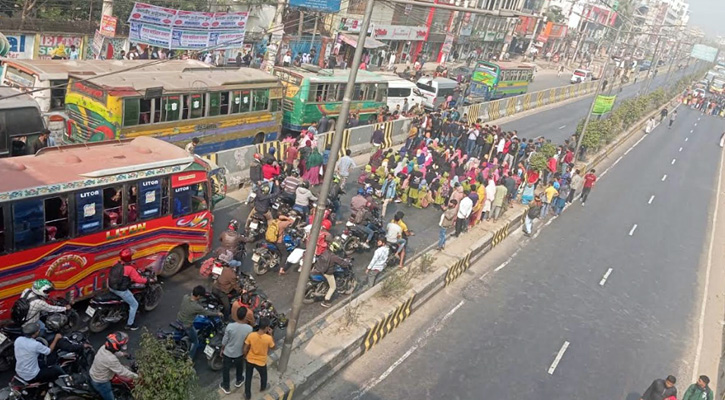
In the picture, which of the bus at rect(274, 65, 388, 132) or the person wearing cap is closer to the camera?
the person wearing cap

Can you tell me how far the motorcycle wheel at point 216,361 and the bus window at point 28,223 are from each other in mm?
3350

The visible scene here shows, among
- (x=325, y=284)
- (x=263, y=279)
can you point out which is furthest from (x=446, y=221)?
(x=263, y=279)

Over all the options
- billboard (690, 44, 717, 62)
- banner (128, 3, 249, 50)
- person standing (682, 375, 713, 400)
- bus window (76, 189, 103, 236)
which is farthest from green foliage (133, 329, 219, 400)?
billboard (690, 44, 717, 62)

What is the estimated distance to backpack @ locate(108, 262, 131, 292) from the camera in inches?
395

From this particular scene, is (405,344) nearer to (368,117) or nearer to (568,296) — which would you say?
(568,296)

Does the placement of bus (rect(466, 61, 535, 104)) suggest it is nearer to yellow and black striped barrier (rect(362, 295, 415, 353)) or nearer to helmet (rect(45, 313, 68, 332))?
yellow and black striped barrier (rect(362, 295, 415, 353))

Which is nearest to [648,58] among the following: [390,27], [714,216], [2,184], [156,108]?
[390,27]

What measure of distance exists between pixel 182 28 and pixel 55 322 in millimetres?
20357

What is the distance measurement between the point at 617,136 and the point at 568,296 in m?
26.6

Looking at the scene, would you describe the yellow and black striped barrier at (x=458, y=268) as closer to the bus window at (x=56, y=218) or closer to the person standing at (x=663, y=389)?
the person standing at (x=663, y=389)

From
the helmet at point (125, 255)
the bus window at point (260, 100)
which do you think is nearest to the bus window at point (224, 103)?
the bus window at point (260, 100)

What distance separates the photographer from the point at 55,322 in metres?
8.92

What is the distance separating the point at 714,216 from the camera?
2794 centimetres

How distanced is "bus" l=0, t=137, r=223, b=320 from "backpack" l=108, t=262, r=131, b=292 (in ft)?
2.47
